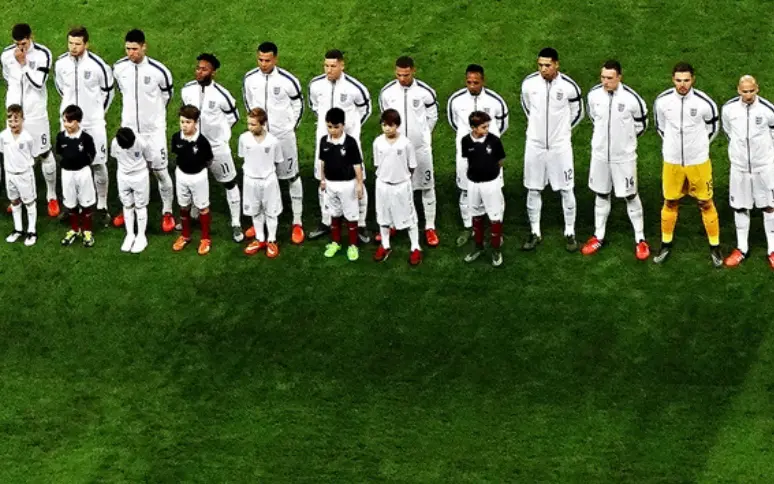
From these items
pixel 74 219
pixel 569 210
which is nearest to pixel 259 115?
pixel 74 219

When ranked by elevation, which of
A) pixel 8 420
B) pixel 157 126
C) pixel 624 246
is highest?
pixel 157 126

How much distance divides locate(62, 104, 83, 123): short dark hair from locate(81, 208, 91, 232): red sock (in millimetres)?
927

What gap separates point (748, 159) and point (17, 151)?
23.2 ft

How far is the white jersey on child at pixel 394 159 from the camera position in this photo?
622 inches

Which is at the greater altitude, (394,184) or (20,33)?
(20,33)

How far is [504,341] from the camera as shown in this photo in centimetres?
1500

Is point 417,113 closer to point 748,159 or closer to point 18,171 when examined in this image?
point 748,159

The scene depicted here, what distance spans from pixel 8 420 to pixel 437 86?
268 inches

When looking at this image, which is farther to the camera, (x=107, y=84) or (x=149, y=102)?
(x=107, y=84)

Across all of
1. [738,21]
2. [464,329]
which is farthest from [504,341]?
[738,21]

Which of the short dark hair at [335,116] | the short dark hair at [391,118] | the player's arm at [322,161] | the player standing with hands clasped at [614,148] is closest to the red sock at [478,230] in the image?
the player standing with hands clasped at [614,148]

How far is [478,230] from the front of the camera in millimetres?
16219

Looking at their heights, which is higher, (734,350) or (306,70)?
(306,70)

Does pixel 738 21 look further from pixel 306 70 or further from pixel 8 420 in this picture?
pixel 8 420
